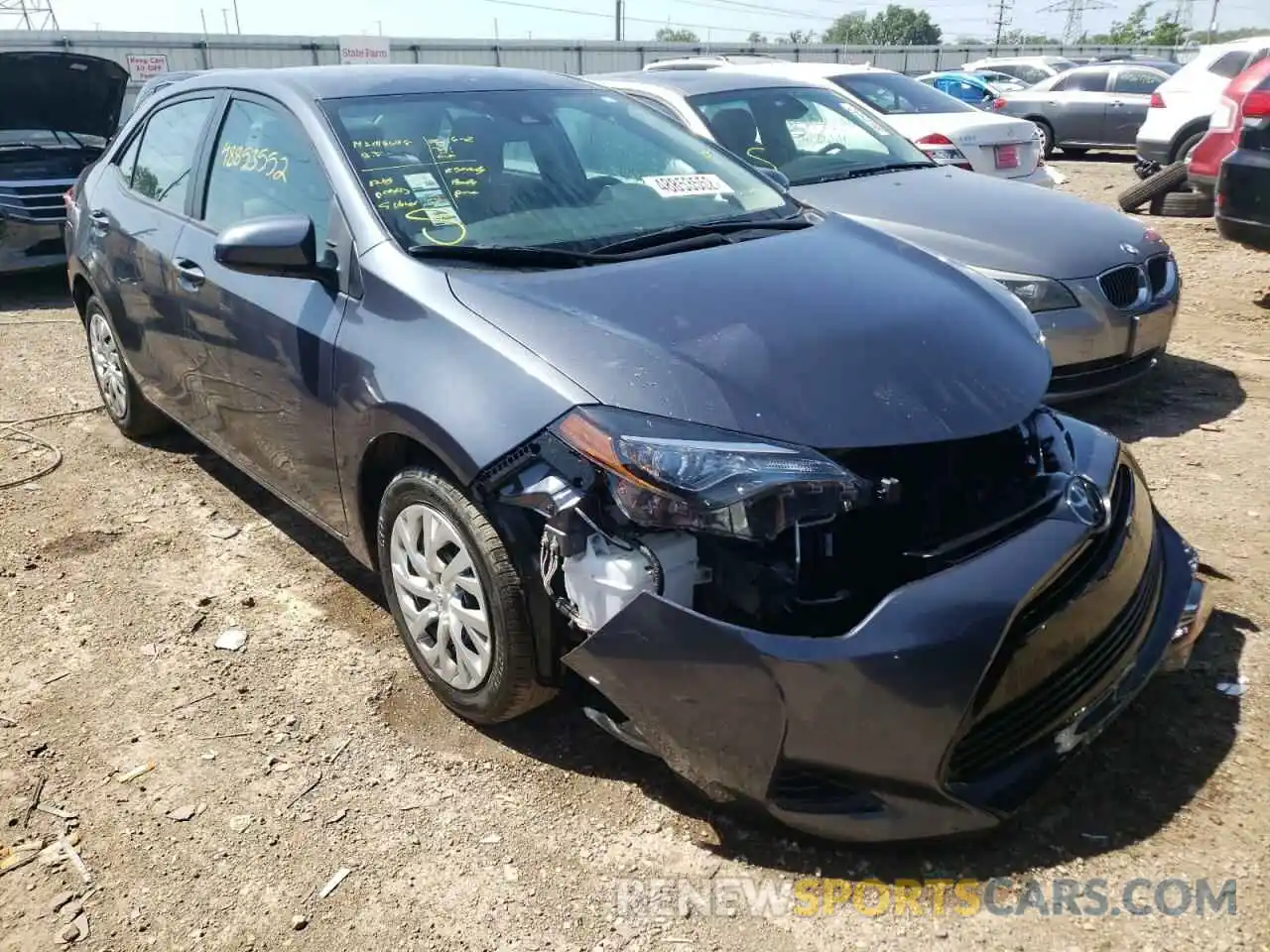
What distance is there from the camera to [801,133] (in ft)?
20.2

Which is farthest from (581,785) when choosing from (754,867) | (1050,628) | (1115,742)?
(1115,742)

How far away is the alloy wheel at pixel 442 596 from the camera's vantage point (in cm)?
260

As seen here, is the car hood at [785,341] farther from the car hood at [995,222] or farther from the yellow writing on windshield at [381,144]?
the car hood at [995,222]

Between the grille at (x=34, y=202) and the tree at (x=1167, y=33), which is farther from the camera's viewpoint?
the tree at (x=1167, y=33)

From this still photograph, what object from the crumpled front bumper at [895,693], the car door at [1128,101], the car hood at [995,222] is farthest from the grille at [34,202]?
the car door at [1128,101]

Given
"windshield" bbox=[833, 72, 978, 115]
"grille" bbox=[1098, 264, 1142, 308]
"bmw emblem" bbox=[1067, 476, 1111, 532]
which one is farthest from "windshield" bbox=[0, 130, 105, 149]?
"bmw emblem" bbox=[1067, 476, 1111, 532]

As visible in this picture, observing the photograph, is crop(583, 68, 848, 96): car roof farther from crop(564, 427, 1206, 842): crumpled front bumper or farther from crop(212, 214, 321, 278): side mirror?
crop(564, 427, 1206, 842): crumpled front bumper

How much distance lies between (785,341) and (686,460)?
493mm

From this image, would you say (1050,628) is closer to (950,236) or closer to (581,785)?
(581,785)

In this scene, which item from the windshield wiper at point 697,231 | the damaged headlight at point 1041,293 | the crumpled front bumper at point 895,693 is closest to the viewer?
the crumpled front bumper at point 895,693

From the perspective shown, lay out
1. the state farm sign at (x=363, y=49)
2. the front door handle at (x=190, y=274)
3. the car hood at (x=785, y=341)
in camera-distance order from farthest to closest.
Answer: the state farm sign at (x=363, y=49), the front door handle at (x=190, y=274), the car hood at (x=785, y=341)

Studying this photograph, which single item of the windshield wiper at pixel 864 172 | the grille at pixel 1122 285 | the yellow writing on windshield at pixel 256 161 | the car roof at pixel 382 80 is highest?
the car roof at pixel 382 80

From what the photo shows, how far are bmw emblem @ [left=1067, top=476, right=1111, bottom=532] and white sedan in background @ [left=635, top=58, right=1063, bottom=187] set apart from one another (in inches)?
211

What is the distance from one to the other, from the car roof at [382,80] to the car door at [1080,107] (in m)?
15.9
